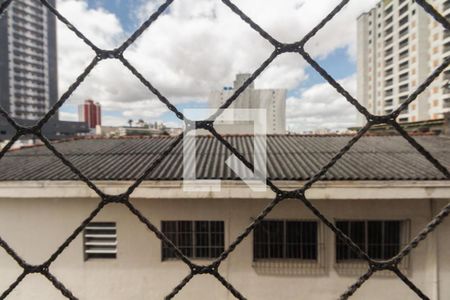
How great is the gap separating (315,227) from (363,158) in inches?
70.9

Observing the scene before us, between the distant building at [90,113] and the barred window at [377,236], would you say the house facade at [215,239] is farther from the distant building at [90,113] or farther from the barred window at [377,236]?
the distant building at [90,113]

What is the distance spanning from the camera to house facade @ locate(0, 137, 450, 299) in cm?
494

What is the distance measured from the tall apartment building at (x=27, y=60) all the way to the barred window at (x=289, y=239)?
2611 inches

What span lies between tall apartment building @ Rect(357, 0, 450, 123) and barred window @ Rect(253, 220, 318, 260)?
36.2 m

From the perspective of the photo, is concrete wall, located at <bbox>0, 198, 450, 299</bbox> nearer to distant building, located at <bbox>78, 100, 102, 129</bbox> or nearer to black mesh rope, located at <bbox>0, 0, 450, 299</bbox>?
black mesh rope, located at <bbox>0, 0, 450, 299</bbox>

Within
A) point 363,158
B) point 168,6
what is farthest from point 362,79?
point 168,6

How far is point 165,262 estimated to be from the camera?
5348mm

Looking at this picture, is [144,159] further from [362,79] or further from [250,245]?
[362,79]

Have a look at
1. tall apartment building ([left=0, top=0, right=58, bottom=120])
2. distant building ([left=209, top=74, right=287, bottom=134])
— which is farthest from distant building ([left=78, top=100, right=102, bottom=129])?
distant building ([left=209, top=74, right=287, bottom=134])

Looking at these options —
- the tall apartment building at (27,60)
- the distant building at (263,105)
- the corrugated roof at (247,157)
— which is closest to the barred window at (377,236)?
the corrugated roof at (247,157)

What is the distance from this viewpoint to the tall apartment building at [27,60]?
5816 centimetres

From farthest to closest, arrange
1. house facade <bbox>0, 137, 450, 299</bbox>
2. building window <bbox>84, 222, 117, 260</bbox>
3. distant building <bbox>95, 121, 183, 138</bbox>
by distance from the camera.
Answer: distant building <bbox>95, 121, 183, 138</bbox>, building window <bbox>84, 222, 117, 260</bbox>, house facade <bbox>0, 137, 450, 299</bbox>

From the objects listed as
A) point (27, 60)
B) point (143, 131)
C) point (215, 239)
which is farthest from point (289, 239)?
point (27, 60)

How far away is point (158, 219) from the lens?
525 cm
